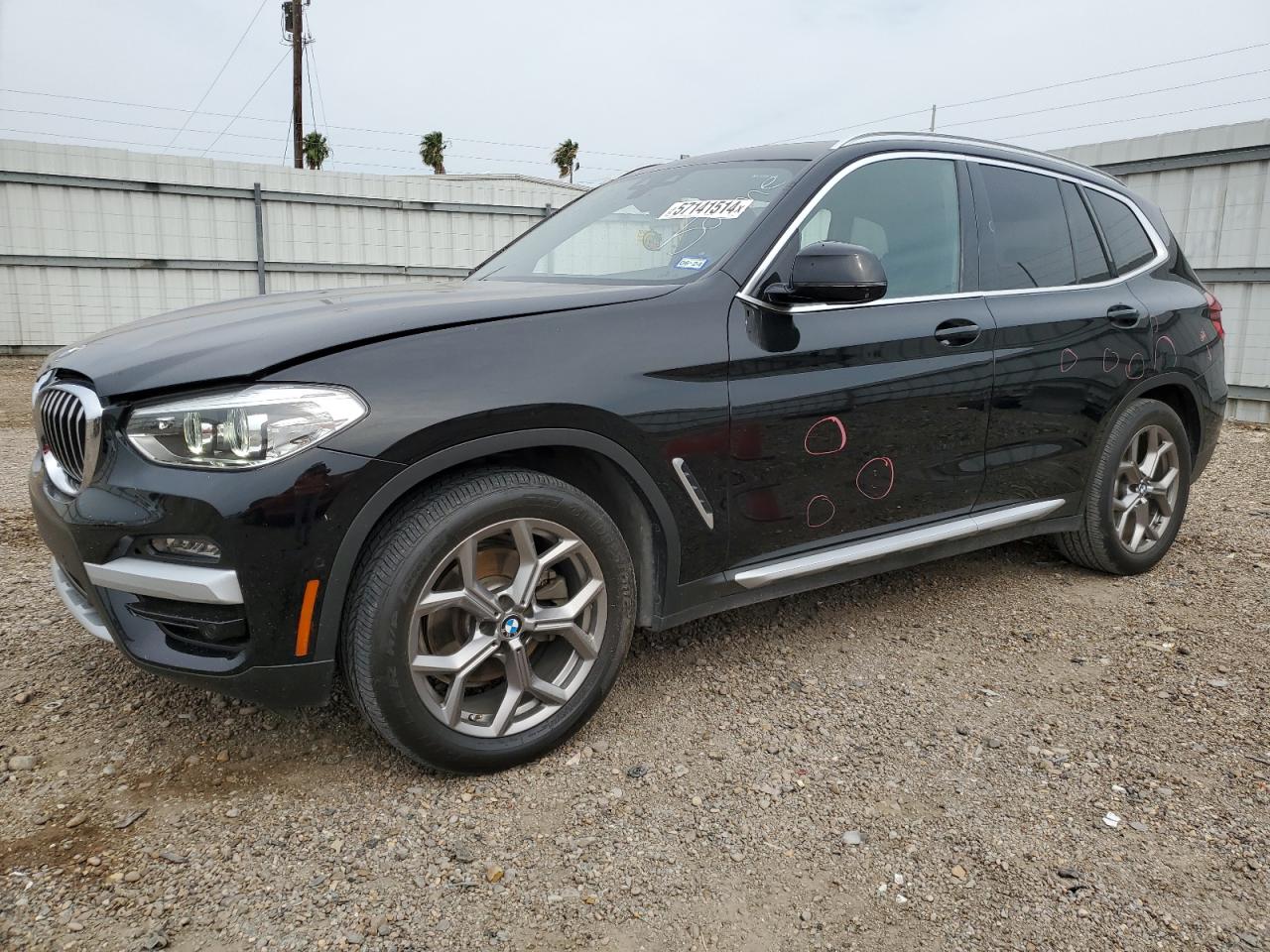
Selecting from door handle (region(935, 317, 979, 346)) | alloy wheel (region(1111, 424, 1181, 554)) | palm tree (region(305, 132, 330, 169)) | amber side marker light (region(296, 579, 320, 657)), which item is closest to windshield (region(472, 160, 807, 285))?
door handle (region(935, 317, 979, 346))

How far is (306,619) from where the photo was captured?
2111 mm

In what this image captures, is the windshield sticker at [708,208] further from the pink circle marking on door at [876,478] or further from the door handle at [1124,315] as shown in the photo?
the door handle at [1124,315]

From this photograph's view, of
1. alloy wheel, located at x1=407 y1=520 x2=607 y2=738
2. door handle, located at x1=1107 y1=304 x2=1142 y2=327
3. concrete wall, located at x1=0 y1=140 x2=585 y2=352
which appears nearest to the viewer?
alloy wheel, located at x1=407 y1=520 x2=607 y2=738

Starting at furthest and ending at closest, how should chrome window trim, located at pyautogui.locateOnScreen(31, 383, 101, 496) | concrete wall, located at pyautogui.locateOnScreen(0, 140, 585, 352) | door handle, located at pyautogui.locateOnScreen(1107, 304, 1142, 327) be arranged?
1. concrete wall, located at pyautogui.locateOnScreen(0, 140, 585, 352)
2. door handle, located at pyautogui.locateOnScreen(1107, 304, 1142, 327)
3. chrome window trim, located at pyautogui.locateOnScreen(31, 383, 101, 496)

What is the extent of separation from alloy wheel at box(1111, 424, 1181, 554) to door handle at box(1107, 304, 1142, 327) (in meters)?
0.47

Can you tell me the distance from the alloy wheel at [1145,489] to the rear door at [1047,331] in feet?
1.06

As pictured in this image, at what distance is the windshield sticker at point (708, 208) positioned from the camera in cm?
295

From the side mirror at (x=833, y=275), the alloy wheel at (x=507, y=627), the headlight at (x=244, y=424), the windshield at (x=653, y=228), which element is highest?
the windshield at (x=653, y=228)

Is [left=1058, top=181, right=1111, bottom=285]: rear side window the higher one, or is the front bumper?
[left=1058, top=181, right=1111, bottom=285]: rear side window

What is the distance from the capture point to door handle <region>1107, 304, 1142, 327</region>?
371cm

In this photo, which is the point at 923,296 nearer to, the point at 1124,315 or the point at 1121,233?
the point at 1124,315

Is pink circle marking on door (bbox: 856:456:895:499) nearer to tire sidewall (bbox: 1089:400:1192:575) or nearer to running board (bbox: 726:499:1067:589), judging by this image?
running board (bbox: 726:499:1067:589)

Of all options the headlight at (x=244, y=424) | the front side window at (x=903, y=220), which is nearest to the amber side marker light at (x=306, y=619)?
the headlight at (x=244, y=424)

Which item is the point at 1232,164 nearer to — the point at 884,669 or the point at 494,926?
the point at 884,669
